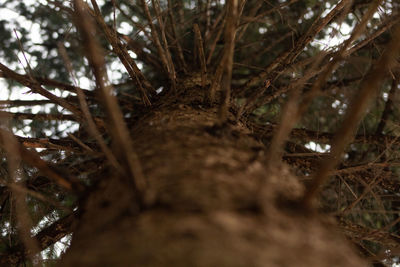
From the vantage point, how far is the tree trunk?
0.71m

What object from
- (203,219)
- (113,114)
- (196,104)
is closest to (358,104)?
(203,219)

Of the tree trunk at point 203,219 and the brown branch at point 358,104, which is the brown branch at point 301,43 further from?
the brown branch at point 358,104

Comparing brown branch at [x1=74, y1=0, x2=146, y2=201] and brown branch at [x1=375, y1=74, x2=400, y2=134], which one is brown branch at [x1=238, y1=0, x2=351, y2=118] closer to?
brown branch at [x1=375, y1=74, x2=400, y2=134]

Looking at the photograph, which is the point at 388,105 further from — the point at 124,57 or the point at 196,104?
the point at 124,57

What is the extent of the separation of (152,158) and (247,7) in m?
3.73

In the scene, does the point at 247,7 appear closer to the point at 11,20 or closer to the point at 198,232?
the point at 11,20

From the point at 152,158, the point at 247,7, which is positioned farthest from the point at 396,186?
the point at 247,7

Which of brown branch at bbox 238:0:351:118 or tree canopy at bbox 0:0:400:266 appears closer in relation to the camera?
tree canopy at bbox 0:0:400:266

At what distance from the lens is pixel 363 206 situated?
2.90 metres

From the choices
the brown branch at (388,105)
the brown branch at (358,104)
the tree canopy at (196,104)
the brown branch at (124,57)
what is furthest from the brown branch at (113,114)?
the brown branch at (388,105)

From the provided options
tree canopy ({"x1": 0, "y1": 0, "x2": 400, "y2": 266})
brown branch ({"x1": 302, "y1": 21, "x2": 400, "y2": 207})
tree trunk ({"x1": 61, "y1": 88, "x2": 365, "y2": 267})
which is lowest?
tree trunk ({"x1": 61, "y1": 88, "x2": 365, "y2": 267})

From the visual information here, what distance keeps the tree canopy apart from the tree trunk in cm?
9

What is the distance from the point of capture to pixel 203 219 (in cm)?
77

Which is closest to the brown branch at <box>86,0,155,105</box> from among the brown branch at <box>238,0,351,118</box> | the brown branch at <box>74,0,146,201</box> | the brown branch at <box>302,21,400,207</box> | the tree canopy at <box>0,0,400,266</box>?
the tree canopy at <box>0,0,400,266</box>
